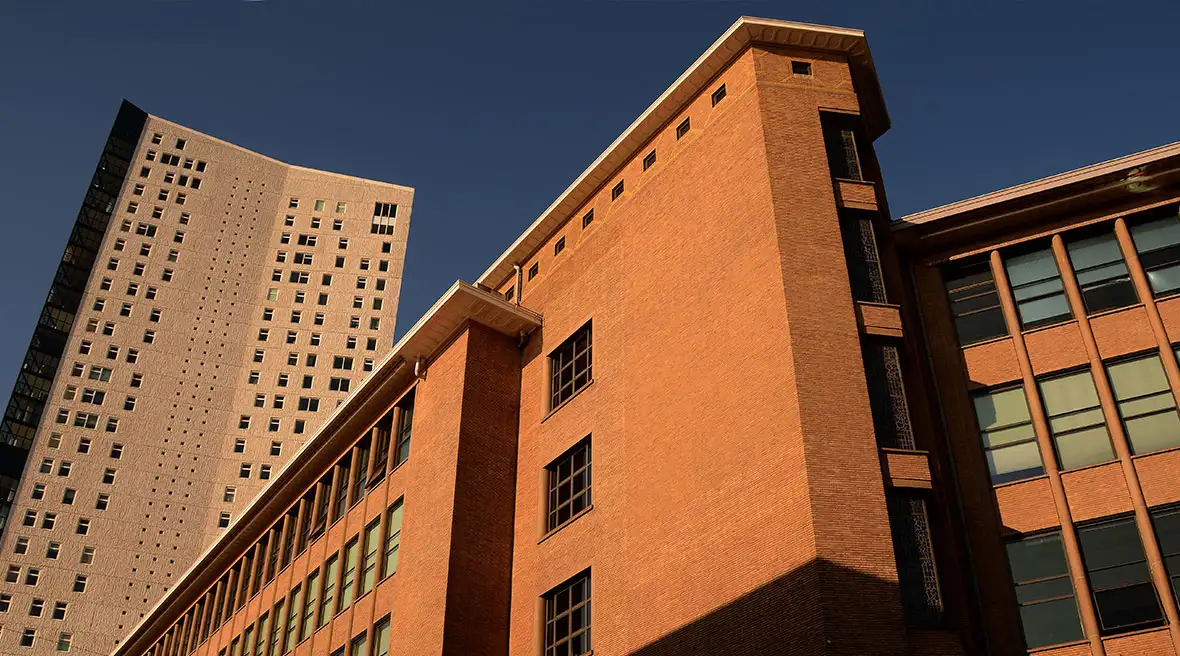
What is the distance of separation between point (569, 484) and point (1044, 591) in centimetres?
1257

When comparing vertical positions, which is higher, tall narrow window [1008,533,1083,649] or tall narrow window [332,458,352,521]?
tall narrow window [332,458,352,521]

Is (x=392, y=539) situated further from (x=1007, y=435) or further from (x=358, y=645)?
(x=1007, y=435)

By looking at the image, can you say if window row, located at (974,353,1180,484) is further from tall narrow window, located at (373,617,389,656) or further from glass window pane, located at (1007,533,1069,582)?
tall narrow window, located at (373,617,389,656)

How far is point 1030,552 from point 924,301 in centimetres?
754

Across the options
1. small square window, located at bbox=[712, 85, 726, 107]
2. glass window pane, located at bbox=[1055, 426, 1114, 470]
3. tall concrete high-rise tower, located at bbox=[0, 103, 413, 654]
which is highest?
tall concrete high-rise tower, located at bbox=[0, 103, 413, 654]

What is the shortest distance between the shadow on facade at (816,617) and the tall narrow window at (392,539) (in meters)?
13.6

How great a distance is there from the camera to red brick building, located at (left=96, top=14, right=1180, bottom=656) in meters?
24.6

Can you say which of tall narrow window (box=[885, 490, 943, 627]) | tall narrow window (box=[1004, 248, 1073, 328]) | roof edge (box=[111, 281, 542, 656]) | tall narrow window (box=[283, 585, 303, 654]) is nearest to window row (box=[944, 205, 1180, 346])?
tall narrow window (box=[1004, 248, 1073, 328])

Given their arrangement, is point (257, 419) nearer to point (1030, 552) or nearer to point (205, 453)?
point (205, 453)

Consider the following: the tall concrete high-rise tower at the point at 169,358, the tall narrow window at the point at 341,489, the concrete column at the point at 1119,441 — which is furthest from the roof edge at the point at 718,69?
the tall concrete high-rise tower at the point at 169,358

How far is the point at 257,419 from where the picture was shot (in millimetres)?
92500

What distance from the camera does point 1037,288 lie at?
1168 inches

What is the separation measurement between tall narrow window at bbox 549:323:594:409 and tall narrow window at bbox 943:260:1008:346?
32.6ft

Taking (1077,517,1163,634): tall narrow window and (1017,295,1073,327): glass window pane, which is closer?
(1077,517,1163,634): tall narrow window
